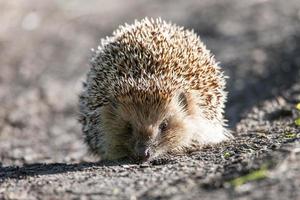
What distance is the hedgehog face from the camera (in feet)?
18.0

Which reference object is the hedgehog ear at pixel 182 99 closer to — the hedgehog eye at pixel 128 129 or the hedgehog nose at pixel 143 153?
the hedgehog eye at pixel 128 129

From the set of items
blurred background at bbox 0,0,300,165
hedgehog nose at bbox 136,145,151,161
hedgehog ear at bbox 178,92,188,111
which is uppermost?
blurred background at bbox 0,0,300,165

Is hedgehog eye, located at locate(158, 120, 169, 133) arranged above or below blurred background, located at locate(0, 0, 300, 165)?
below

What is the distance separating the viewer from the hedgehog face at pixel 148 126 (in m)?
5.50

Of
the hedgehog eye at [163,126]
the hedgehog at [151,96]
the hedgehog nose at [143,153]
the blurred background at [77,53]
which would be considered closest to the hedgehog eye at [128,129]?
the hedgehog at [151,96]

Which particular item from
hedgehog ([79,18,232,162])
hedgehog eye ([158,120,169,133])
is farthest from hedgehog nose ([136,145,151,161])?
hedgehog eye ([158,120,169,133])

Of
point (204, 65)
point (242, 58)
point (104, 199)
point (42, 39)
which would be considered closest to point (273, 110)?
point (204, 65)

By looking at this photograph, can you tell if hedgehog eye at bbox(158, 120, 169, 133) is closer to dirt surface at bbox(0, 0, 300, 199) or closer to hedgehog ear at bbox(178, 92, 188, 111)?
hedgehog ear at bbox(178, 92, 188, 111)

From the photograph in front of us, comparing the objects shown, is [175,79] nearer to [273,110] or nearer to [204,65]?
[204,65]

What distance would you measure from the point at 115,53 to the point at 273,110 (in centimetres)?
248

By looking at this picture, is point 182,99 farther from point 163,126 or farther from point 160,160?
point 160,160

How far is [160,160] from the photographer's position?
5.35 meters

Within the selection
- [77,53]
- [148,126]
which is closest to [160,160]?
[148,126]

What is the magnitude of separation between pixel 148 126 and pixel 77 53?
606 cm
